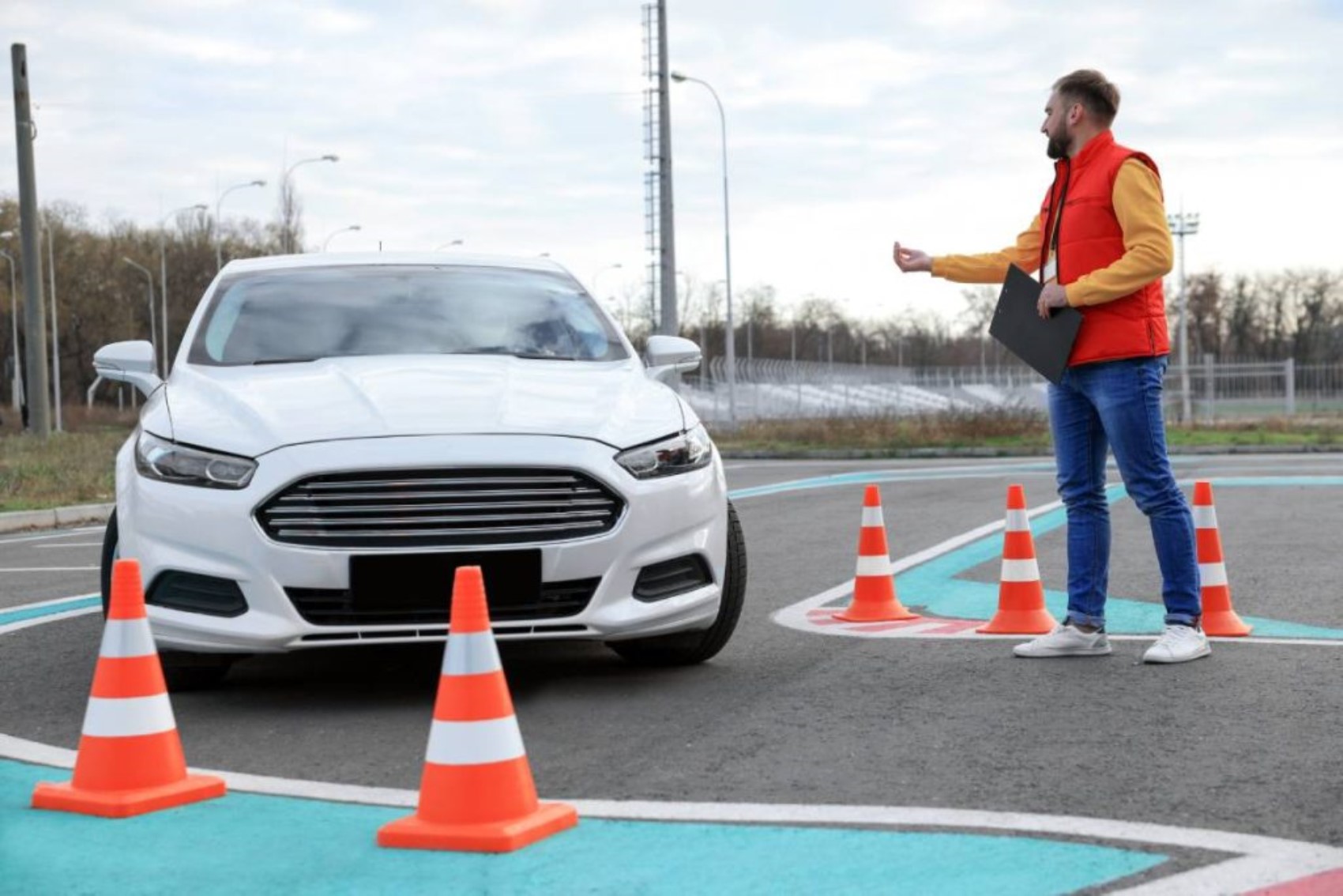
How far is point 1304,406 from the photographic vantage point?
44.3 meters

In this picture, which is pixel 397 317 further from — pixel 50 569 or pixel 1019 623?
pixel 50 569

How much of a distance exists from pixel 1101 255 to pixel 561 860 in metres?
3.64

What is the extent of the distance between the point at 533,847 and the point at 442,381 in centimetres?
253

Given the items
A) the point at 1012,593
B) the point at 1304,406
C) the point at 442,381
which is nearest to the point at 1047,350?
the point at 1012,593

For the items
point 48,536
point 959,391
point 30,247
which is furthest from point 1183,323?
point 48,536

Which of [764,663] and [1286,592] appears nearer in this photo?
[764,663]

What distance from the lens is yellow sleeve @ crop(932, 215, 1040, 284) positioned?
6922 mm

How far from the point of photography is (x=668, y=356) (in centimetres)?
715

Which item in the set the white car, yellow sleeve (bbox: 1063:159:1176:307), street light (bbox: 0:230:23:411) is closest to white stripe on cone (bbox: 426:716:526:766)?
the white car

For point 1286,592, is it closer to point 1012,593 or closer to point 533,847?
point 1012,593

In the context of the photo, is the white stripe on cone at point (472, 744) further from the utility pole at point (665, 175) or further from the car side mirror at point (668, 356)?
the utility pole at point (665, 175)

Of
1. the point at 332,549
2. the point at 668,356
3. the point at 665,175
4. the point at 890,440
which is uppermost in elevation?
the point at 665,175

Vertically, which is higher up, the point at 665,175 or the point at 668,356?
the point at 665,175

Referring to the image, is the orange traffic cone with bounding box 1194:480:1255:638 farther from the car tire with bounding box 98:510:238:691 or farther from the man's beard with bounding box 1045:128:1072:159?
the car tire with bounding box 98:510:238:691
